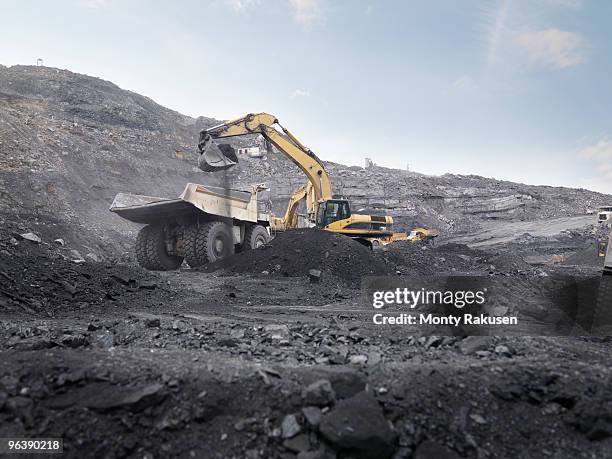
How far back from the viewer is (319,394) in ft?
7.53

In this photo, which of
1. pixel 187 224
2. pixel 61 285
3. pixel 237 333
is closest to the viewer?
pixel 237 333

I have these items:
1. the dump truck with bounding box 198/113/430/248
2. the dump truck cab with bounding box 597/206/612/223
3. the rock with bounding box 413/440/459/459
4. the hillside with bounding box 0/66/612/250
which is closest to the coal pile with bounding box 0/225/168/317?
the rock with bounding box 413/440/459/459

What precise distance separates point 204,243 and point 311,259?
102 inches

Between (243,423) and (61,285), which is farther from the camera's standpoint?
(61,285)

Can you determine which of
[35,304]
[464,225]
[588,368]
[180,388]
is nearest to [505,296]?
[588,368]

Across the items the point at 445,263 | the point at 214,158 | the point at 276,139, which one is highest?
the point at 276,139

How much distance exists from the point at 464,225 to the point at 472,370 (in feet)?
96.9

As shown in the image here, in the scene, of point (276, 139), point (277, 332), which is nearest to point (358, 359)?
point (277, 332)

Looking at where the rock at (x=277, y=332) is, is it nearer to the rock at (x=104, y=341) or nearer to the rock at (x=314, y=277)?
the rock at (x=104, y=341)

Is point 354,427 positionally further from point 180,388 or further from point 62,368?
point 62,368

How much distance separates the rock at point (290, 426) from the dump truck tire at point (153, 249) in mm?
9099

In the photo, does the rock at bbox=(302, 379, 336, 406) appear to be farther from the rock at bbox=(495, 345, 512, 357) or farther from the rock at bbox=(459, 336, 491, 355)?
the rock at bbox=(495, 345, 512, 357)

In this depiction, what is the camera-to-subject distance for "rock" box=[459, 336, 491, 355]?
315 centimetres

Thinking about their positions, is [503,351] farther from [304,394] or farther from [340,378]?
[304,394]
